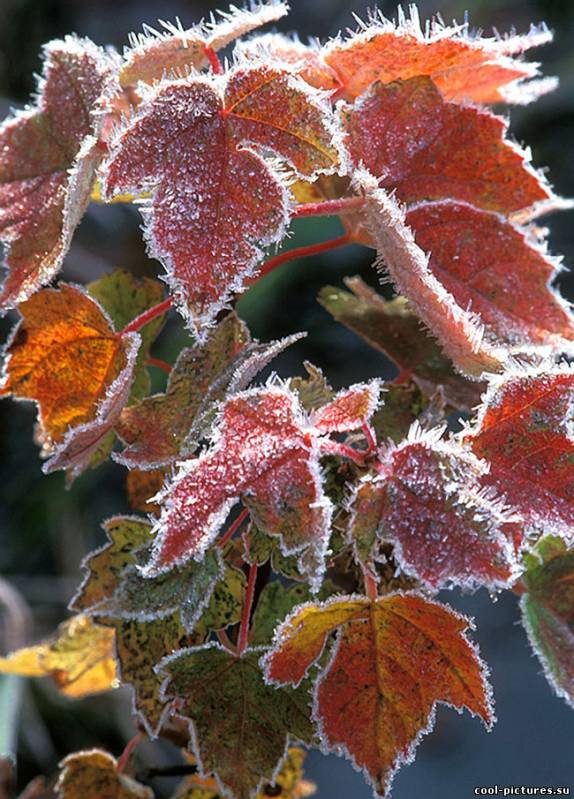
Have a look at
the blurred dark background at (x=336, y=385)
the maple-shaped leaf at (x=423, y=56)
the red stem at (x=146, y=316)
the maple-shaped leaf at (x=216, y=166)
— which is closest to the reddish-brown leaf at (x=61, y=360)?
the red stem at (x=146, y=316)

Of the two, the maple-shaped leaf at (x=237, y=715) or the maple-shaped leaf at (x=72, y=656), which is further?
the maple-shaped leaf at (x=72, y=656)

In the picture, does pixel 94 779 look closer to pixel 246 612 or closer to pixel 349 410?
pixel 246 612

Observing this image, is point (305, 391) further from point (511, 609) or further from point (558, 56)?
point (558, 56)

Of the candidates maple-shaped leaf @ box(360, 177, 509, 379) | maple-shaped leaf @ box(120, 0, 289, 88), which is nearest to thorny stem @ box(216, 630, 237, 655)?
maple-shaped leaf @ box(360, 177, 509, 379)

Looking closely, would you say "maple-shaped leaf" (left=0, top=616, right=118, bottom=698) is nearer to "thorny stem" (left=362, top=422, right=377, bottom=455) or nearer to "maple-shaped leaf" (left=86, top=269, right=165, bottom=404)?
"maple-shaped leaf" (left=86, top=269, right=165, bottom=404)

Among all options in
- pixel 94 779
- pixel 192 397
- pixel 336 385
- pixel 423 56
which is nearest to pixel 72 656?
pixel 94 779

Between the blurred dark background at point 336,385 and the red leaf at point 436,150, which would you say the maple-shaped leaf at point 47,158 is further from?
the blurred dark background at point 336,385
